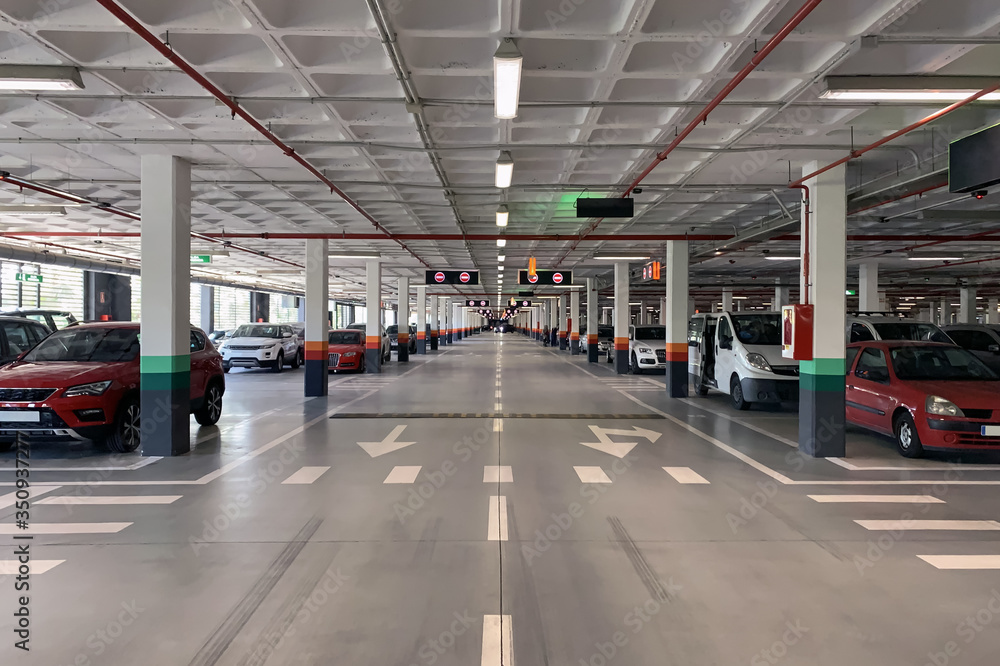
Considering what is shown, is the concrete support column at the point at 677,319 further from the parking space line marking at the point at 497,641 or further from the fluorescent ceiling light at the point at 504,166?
the parking space line marking at the point at 497,641

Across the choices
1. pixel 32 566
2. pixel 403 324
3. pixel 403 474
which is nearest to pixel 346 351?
pixel 403 324

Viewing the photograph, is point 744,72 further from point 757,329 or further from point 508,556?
point 757,329

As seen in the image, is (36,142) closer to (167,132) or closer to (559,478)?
(167,132)

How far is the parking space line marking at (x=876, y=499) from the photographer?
18.4 feet

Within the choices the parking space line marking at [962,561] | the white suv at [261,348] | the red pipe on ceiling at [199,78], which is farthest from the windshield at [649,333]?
the parking space line marking at [962,561]

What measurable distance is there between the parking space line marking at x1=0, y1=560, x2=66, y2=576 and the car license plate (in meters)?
3.26

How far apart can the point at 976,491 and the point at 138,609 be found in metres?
7.01

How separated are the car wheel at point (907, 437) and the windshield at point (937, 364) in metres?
0.61

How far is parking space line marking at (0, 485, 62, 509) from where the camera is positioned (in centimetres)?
549

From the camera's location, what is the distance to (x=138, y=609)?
347cm

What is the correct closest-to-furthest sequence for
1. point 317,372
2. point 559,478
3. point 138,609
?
1. point 138,609
2. point 559,478
3. point 317,372

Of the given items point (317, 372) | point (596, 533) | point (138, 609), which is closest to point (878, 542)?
point (596, 533)

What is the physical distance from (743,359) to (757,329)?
1.04 m

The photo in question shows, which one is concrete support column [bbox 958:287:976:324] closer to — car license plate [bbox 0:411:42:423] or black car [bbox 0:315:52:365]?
car license plate [bbox 0:411:42:423]
